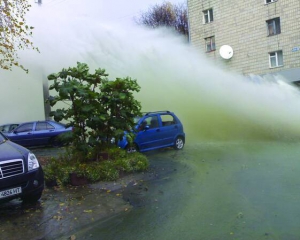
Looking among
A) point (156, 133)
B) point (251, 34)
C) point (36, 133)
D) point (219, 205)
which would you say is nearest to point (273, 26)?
point (251, 34)

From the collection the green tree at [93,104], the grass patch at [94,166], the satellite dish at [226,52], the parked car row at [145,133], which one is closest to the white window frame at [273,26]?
the satellite dish at [226,52]

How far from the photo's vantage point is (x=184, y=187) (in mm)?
6703

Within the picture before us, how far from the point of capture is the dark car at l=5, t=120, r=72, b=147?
1512cm

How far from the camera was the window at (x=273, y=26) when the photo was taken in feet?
71.1

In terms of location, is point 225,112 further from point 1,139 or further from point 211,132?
point 1,139

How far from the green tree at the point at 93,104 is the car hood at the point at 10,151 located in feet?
5.77

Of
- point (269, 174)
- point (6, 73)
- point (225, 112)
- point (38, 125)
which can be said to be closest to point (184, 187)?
point (269, 174)

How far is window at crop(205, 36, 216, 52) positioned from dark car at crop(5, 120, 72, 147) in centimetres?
1428

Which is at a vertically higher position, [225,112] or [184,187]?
[225,112]

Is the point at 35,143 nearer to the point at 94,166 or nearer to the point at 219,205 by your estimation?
the point at 94,166

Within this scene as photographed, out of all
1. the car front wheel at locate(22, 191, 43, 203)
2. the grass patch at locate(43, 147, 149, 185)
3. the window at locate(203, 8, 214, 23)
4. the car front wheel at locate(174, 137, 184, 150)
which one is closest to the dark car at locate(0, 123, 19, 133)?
the car front wheel at locate(174, 137, 184, 150)

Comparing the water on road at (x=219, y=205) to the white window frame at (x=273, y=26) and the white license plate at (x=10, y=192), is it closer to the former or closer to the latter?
the white license plate at (x=10, y=192)

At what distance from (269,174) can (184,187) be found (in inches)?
76.4

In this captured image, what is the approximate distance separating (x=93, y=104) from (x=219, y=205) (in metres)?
3.96
